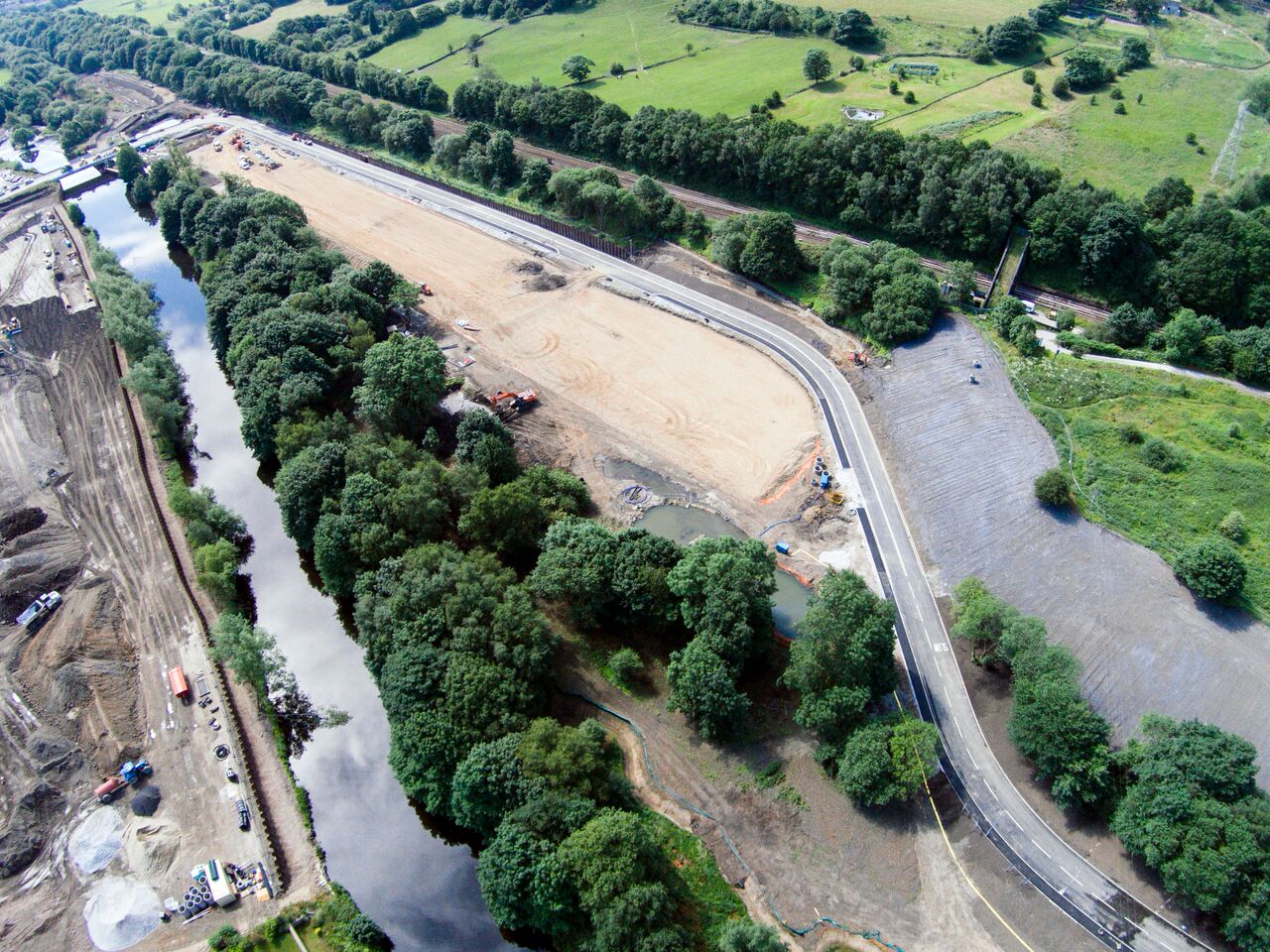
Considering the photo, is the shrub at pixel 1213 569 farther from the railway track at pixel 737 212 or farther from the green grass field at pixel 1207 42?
the green grass field at pixel 1207 42

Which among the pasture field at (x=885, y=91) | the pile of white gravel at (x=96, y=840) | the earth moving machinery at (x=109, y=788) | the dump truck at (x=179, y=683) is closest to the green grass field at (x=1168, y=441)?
the pasture field at (x=885, y=91)

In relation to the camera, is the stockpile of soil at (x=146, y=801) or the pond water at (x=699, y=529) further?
the pond water at (x=699, y=529)

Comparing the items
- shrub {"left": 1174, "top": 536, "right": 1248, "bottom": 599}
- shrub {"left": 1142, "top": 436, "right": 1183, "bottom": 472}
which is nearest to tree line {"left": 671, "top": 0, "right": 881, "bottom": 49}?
shrub {"left": 1142, "top": 436, "right": 1183, "bottom": 472}

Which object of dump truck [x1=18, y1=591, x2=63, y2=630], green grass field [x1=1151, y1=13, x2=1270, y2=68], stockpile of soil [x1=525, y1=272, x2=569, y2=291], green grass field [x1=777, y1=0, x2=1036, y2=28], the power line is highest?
green grass field [x1=777, y1=0, x2=1036, y2=28]

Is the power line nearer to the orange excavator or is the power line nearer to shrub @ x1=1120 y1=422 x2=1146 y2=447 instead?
shrub @ x1=1120 y1=422 x2=1146 y2=447

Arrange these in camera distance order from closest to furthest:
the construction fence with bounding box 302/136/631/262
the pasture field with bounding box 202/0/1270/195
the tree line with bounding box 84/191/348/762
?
the tree line with bounding box 84/191/348/762 → the construction fence with bounding box 302/136/631/262 → the pasture field with bounding box 202/0/1270/195

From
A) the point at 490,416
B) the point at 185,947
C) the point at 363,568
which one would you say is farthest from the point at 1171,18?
the point at 185,947

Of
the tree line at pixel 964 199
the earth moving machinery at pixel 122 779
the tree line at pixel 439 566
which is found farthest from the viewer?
the tree line at pixel 964 199
